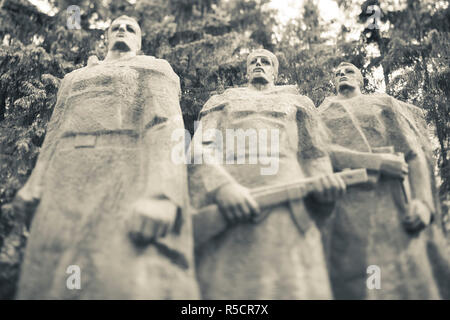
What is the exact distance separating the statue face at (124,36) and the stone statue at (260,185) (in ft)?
3.56

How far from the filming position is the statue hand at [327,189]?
4184mm

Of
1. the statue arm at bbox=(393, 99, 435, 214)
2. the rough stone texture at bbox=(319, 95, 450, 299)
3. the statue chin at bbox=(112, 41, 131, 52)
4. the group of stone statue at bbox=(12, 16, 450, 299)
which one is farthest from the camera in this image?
the statue chin at bbox=(112, 41, 131, 52)

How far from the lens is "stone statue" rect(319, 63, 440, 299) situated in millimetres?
4348

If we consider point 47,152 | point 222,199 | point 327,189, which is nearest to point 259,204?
point 222,199

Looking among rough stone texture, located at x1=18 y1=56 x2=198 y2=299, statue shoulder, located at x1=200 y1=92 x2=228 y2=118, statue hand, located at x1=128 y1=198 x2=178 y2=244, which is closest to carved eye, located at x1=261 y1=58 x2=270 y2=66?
→ statue shoulder, located at x1=200 y1=92 x2=228 y2=118

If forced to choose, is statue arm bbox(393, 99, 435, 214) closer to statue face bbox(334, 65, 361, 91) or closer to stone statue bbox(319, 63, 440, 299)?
stone statue bbox(319, 63, 440, 299)

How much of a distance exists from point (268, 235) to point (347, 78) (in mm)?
2764

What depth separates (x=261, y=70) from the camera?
5.51 metres

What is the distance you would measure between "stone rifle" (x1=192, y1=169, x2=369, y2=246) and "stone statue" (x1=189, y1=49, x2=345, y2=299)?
0.15 feet

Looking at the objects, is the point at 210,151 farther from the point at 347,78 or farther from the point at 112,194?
the point at 347,78
